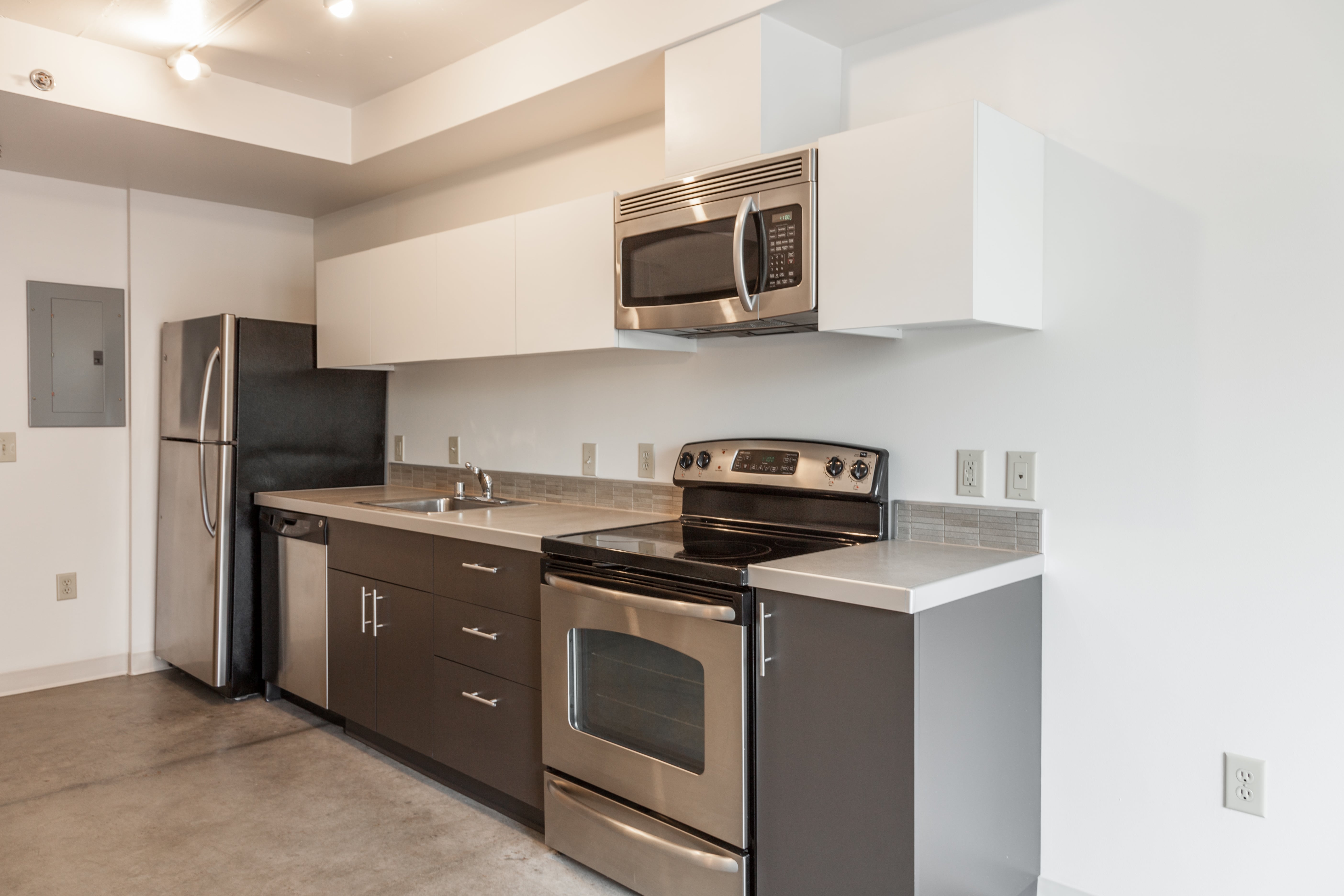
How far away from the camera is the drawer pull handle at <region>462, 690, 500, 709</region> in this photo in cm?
264

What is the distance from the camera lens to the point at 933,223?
195cm

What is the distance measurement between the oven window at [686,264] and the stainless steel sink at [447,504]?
1117 millimetres

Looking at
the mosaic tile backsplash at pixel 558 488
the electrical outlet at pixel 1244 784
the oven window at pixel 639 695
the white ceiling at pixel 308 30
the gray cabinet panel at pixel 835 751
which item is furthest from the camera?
the mosaic tile backsplash at pixel 558 488

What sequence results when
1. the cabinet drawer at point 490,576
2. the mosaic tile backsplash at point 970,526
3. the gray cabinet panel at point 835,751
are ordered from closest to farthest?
1. the gray cabinet panel at point 835,751
2. the mosaic tile backsplash at point 970,526
3. the cabinet drawer at point 490,576

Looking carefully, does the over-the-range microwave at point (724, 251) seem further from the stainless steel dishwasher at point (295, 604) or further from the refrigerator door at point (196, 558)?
the refrigerator door at point (196, 558)

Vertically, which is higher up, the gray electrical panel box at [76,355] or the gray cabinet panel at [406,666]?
the gray electrical panel box at [76,355]

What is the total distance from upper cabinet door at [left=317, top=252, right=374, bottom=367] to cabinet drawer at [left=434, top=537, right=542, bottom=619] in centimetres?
124

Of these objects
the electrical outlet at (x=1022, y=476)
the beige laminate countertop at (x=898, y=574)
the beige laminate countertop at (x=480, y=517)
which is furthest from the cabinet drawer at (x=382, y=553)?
the electrical outlet at (x=1022, y=476)

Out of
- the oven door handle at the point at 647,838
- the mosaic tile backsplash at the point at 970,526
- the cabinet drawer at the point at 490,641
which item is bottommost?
the oven door handle at the point at 647,838

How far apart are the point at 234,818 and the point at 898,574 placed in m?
2.14

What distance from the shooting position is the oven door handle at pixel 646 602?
1956 mm

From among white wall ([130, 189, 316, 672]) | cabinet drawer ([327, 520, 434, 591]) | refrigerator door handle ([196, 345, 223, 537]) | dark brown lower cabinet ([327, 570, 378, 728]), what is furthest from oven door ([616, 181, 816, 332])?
white wall ([130, 189, 316, 672])

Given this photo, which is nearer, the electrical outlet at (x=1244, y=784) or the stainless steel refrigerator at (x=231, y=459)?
the electrical outlet at (x=1244, y=784)

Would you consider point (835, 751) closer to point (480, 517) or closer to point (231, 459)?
point (480, 517)
